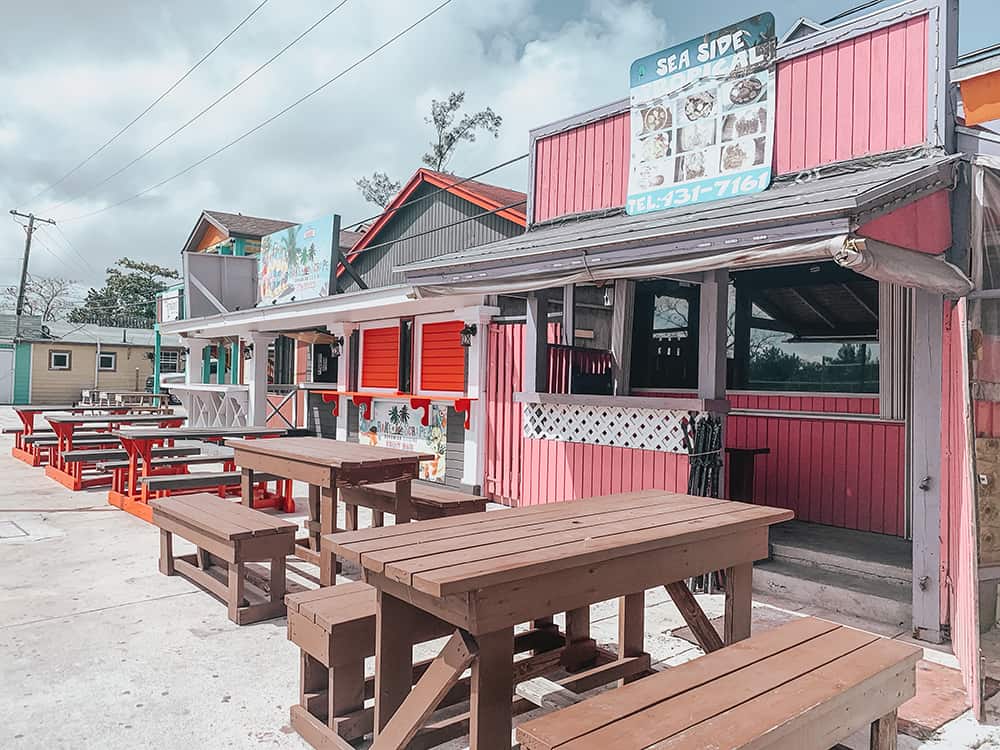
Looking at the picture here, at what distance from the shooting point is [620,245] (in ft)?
14.6

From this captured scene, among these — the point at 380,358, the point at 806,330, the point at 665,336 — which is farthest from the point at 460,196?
the point at 806,330

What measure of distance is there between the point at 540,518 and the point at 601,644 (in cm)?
140

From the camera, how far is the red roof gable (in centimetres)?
950

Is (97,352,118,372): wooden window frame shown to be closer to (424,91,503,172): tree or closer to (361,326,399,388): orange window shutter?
(424,91,503,172): tree

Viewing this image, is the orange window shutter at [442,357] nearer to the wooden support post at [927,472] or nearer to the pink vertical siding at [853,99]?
the pink vertical siding at [853,99]

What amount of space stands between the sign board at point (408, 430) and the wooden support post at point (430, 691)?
6.54m

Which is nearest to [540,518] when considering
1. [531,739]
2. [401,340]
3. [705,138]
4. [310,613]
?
[310,613]

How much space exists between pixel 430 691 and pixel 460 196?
9134 mm

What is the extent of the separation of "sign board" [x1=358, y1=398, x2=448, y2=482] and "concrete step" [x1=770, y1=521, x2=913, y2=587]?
465 cm

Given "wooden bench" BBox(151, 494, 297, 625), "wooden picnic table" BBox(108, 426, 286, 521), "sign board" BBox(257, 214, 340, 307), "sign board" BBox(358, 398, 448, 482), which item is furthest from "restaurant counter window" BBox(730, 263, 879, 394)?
"sign board" BBox(257, 214, 340, 307)

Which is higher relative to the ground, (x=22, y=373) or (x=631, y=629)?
(x=22, y=373)

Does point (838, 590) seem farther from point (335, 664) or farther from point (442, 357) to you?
point (442, 357)

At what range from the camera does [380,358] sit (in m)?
10.3

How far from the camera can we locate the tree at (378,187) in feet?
95.7
